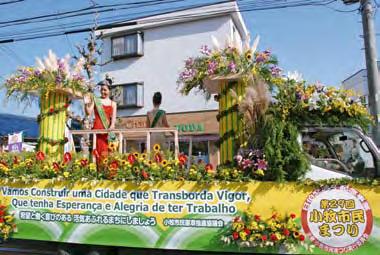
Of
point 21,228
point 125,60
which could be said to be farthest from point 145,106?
point 21,228

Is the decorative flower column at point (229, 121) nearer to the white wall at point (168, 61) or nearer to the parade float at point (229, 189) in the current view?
the parade float at point (229, 189)

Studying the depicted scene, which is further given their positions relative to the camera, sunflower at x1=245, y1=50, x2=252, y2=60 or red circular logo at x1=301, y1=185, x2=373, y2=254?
sunflower at x1=245, y1=50, x2=252, y2=60

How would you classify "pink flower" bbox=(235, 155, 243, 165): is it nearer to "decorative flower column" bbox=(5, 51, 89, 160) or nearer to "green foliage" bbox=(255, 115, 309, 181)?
"green foliage" bbox=(255, 115, 309, 181)

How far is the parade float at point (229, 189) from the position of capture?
4027 millimetres

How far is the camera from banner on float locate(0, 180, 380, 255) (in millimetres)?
3975

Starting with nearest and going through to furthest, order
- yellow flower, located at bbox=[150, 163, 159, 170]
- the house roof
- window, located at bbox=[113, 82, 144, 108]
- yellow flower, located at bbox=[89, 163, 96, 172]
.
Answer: yellow flower, located at bbox=[150, 163, 159, 170]
yellow flower, located at bbox=[89, 163, 96, 172]
the house roof
window, located at bbox=[113, 82, 144, 108]

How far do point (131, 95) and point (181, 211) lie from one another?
53.8ft

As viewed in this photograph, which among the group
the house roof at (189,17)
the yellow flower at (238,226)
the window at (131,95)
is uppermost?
the house roof at (189,17)

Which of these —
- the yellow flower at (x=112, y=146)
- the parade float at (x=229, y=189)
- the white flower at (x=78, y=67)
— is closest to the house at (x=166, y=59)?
the white flower at (x=78, y=67)

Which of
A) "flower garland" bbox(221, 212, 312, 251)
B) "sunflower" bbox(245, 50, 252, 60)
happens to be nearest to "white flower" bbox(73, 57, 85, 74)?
"sunflower" bbox(245, 50, 252, 60)

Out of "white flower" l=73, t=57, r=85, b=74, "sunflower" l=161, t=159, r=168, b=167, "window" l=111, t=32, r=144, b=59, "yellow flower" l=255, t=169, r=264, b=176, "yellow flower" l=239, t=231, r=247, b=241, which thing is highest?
"window" l=111, t=32, r=144, b=59

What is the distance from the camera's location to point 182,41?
64.2 ft

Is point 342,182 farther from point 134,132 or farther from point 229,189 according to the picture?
point 134,132

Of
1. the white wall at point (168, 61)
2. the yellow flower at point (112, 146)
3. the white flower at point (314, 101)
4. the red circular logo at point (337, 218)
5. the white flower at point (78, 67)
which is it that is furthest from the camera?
the white wall at point (168, 61)
